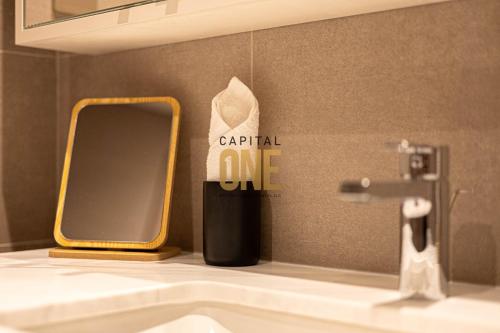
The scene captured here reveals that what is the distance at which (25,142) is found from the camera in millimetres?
1472

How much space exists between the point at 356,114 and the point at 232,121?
9.2 inches

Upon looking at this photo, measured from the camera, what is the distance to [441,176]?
84 cm

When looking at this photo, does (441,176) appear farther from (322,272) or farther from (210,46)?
(210,46)

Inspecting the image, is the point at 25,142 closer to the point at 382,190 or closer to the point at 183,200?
the point at 183,200

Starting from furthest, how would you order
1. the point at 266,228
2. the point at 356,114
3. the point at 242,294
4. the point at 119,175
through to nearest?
the point at 119,175, the point at 266,228, the point at 356,114, the point at 242,294

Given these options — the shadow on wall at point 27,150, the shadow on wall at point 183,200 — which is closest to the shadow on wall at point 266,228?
the shadow on wall at point 183,200

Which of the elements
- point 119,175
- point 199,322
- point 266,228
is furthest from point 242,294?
point 119,175

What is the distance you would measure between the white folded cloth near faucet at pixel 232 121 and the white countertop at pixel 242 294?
0.20 m

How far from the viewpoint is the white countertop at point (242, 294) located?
30.6 inches

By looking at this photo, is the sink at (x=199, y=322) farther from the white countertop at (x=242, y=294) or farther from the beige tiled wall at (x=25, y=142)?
the beige tiled wall at (x=25, y=142)

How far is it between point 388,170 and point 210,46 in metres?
0.47

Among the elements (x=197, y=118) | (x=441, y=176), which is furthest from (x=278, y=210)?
(x=441, y=176)

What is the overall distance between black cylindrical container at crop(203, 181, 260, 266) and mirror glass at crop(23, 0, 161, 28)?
0.37 m

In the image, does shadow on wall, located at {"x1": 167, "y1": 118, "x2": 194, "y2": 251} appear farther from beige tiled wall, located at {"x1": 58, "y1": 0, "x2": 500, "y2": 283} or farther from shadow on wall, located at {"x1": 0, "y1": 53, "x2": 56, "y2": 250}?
shadow on wall, located at {"x1": 0, "y1": 53, "x2": 56, "y2": 250}
